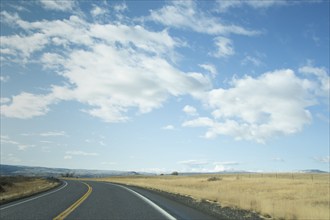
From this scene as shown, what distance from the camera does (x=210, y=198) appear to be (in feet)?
73.2

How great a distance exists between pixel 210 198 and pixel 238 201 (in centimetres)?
346

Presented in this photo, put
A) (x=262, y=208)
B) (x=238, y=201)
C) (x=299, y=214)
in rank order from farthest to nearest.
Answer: (x=238, y=201) < (x=262, y=208) < (x=299, y=214)

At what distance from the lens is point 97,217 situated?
12.2 meters

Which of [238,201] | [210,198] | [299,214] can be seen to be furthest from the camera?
[210,198]

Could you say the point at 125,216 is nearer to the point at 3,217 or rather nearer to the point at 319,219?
the point at 3,217

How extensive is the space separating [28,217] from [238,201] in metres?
10.4

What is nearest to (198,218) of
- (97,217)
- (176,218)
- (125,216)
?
(176,218)

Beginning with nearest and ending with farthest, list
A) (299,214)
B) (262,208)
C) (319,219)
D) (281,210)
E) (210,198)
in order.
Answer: (319,219) < (299,214) < (281,210) < (262,208) < (210,198)

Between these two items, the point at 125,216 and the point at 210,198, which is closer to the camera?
the point at 125,216

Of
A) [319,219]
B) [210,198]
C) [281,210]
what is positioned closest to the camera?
[319,219]

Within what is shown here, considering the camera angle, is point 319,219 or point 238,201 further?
point 238,201

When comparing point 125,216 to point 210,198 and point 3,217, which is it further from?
point 210,198

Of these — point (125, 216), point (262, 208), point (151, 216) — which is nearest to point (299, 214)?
point (262, 208)

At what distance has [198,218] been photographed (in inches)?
493
